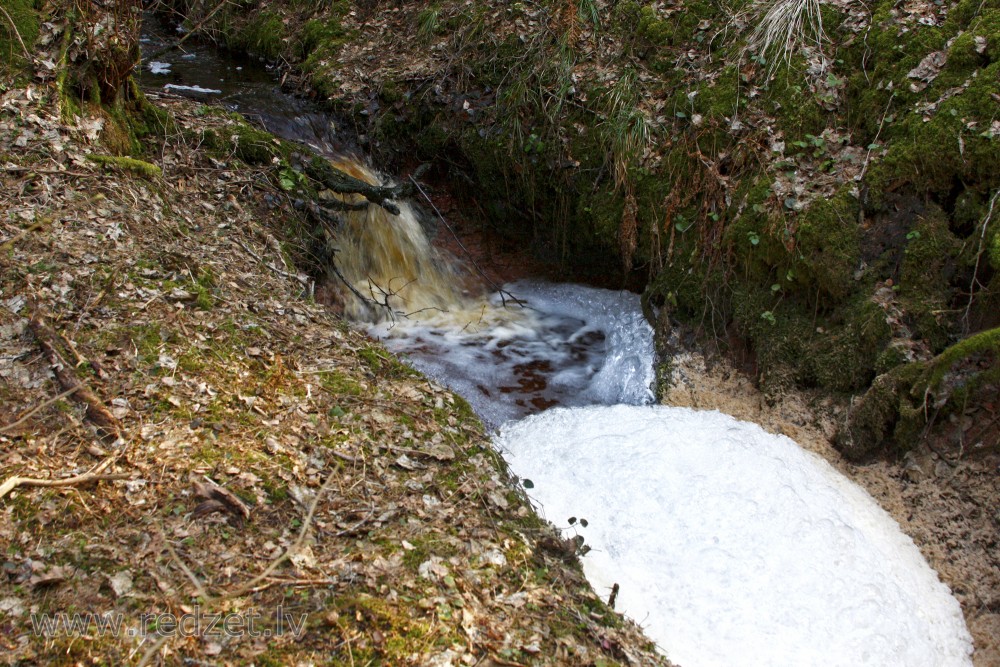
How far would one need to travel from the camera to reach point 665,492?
14.2 feet

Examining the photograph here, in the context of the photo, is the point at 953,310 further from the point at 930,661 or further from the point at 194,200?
the point at 194,200

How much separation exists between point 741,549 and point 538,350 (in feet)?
9.56

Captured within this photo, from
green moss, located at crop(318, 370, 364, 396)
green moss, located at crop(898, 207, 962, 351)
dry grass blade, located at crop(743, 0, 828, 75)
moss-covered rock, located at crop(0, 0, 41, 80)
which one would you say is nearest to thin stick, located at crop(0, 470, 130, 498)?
green moss, located at crop(318, 370, 364, 396)

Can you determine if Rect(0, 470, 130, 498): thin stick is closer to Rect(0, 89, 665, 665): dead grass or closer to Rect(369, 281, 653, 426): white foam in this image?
Rect(0, 89, 665, 665): dead grass

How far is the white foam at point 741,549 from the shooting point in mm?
3555

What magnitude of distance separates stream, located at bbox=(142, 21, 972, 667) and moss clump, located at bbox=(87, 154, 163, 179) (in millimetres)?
1771

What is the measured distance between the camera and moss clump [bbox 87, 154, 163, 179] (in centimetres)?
460

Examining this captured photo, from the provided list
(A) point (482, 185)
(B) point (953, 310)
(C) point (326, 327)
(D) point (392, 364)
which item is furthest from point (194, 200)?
(B) point (953, 310)

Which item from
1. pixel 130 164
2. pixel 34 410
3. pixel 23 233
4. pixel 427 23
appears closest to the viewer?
pixel 34 410

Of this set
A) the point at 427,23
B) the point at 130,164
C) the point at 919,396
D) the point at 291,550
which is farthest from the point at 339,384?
the point at 427,23

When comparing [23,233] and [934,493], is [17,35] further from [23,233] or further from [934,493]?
[934,493]

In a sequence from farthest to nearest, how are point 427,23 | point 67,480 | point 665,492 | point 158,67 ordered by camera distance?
point 158,67 < point 427,23 < point 665,492 < point 67,480

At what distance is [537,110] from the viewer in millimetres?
6852

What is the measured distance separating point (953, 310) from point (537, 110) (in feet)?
13.5
